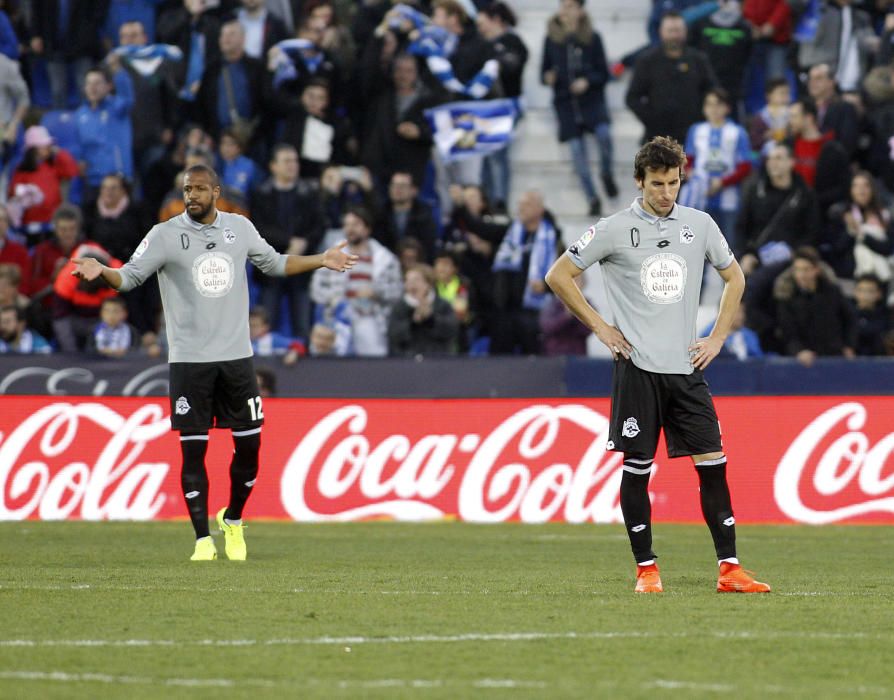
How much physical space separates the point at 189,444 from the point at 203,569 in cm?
122

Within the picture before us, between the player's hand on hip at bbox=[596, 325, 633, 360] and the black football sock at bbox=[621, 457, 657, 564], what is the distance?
550 mm

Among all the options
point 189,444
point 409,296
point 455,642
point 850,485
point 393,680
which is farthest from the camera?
point 409,296

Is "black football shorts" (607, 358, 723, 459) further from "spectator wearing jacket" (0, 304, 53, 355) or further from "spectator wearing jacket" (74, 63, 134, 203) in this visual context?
"spectator wearing jacket" (74, 63, 134, 203)

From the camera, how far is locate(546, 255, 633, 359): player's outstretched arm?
29.9ft

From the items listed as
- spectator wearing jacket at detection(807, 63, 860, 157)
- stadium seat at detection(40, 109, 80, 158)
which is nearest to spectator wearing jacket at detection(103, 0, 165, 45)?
stadium seat at detection(40, 109, 80, 158)

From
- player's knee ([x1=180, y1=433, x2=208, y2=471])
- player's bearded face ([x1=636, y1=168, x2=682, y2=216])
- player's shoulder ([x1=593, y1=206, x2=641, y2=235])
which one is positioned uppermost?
player's bearded face ([x1=636, y1=168, x2=682, y2=216])

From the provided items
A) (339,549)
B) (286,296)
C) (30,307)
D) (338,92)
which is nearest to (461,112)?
(338,92)

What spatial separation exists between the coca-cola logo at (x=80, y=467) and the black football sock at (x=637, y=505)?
26.9ft

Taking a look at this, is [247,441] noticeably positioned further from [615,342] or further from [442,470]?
[442,470]

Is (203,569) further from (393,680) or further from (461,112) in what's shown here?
(461,112)

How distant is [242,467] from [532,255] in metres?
8.30

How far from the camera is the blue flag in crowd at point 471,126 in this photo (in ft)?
67.8

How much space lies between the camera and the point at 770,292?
19.1m

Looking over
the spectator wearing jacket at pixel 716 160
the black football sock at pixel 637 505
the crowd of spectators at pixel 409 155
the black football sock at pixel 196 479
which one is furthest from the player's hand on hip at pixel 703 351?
the spectator wearing jacket at pixel 716 160
